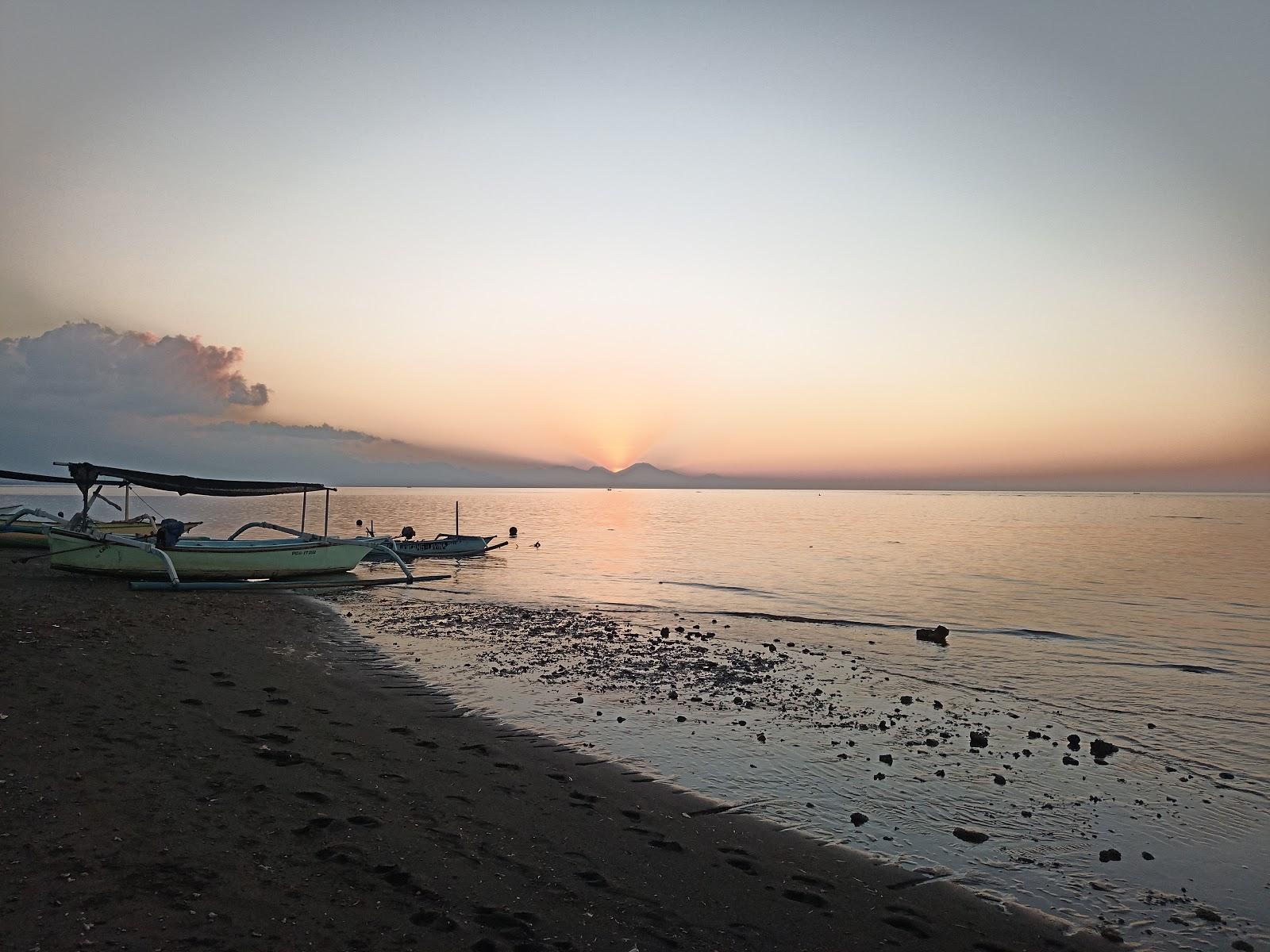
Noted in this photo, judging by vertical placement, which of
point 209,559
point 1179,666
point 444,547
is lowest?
point 444,547

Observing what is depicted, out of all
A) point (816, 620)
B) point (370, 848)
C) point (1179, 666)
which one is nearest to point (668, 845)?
point (370, 848)

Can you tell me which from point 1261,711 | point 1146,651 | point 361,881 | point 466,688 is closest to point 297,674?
point 466,688

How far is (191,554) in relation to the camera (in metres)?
28.8

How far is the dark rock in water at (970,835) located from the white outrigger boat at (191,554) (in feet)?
92.6

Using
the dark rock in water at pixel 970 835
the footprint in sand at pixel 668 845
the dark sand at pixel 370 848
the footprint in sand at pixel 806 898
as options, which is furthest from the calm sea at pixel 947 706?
the footprint in sand at pixel 668 845

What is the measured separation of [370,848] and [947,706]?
14.4m

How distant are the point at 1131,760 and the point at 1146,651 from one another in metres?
14.2

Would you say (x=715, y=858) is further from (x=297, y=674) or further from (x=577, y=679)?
(x=297, y=674)

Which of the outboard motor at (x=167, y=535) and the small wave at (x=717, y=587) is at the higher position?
the outboard motor at (x=167, y=535)

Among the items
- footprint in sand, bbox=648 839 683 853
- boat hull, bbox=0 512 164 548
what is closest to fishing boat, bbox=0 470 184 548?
boat hull, bbox=0 512 164 548

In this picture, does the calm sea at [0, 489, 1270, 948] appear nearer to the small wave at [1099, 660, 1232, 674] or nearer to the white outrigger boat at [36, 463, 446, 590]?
the small wave at [1099, 660, 1232, 674]

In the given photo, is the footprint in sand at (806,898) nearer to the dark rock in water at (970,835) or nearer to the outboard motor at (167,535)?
the dark rock in water at (970,835)

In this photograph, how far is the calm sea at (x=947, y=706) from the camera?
9570 mm

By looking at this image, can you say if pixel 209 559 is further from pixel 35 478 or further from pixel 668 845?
pixel 668 845
